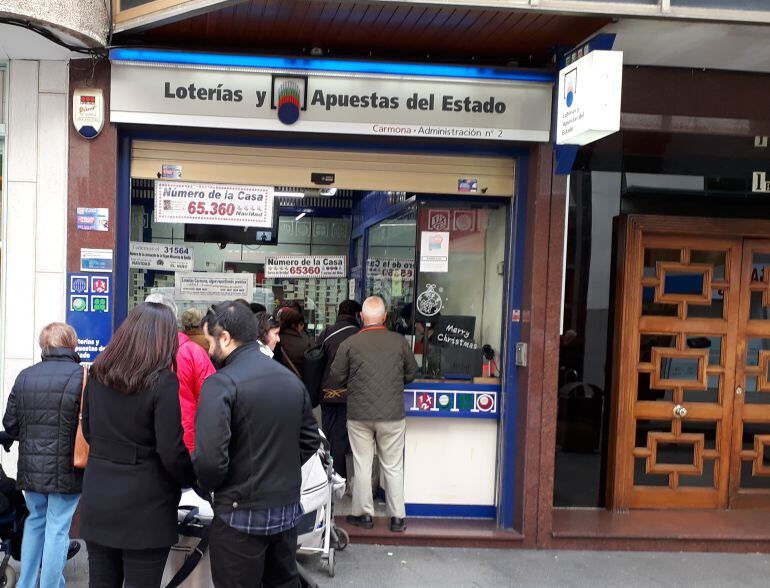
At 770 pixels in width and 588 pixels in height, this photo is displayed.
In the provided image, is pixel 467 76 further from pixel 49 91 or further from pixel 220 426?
pixel 220 426

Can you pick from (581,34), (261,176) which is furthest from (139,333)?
(581,34)

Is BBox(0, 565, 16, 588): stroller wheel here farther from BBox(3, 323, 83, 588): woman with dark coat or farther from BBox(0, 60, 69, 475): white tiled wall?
BBox(0, 60, 69, 475): white tiled wall

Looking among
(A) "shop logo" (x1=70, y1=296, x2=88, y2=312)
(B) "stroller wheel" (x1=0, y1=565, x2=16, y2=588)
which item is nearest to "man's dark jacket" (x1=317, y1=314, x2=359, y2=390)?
(A) "shop logo" (x1=70, y1=296, x2=88, y2=312)

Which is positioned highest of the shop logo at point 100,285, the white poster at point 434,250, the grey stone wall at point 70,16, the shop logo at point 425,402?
the grey stone wall at point 70,16

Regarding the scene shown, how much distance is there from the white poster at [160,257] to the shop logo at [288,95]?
1703 mm

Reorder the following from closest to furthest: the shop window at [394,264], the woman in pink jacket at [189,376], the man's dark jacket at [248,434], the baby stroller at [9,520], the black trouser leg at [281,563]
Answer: the man's dark jacket at [248,434] → the black trouser leg at [281,563] → the baby stroller at [9,520] → the woman in pink jacket at [189,376] → the shop window at [394,264]

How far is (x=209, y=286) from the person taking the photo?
23.0 ft

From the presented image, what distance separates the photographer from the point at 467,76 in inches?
234

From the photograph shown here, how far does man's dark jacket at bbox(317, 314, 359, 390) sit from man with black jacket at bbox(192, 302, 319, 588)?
113 inches

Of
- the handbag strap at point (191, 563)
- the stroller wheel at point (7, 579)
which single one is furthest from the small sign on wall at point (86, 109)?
the handbag strap at point (191, 563)

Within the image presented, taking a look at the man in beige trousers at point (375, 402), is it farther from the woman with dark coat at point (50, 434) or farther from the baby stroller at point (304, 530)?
the woman with dark coat at point (50, 434)

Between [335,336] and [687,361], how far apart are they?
10.4ft

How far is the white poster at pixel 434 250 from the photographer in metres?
6.59

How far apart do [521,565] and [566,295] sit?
2324 millimetres
